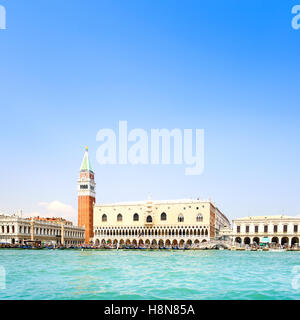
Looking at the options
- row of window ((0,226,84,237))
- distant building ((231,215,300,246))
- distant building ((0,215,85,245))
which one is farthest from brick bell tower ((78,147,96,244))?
distant building ((231,215,300,246))

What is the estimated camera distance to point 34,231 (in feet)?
245

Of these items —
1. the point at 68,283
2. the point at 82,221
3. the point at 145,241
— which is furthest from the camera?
the point at 82,221

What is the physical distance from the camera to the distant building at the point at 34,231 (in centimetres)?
7025

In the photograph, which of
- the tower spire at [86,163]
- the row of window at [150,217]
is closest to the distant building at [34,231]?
the row of window at [150,217]

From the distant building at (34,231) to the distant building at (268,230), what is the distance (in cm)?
3320

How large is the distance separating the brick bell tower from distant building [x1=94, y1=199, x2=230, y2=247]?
120 inches

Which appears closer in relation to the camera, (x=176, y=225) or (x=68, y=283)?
(x=68, y=283)

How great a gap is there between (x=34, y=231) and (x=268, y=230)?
42.6m

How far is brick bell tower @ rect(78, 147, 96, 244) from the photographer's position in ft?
279
